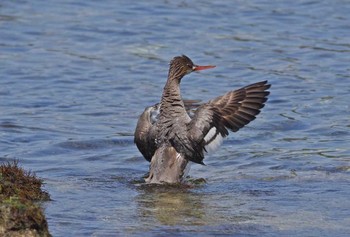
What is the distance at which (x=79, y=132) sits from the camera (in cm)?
1411

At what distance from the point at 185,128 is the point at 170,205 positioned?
1.80 metres

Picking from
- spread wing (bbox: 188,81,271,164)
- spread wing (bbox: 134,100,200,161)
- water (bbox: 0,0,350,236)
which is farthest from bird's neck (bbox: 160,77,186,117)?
water (bbox: 0,0,350,236)

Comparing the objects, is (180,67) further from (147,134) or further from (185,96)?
(185,96)

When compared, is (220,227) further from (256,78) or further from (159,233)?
(256,78)

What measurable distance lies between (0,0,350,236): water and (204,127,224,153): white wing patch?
0.40 m

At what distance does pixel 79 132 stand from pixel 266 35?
23.1 feet

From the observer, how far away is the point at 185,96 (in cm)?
1625

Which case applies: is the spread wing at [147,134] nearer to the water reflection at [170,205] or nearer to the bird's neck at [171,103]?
the bird's neck at [171,103]

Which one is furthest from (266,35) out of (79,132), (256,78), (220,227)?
(220,227)

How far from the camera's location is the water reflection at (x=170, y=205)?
8.95m

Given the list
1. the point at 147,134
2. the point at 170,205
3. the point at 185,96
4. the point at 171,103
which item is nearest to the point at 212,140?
the point at 171,103

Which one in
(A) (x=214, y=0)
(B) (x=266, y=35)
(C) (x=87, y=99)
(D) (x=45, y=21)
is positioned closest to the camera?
(C) (x=87, y=99)

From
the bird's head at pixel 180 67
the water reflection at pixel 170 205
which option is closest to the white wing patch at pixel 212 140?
the water reflection at pixel 170 205

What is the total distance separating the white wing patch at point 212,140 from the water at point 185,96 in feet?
1.30
